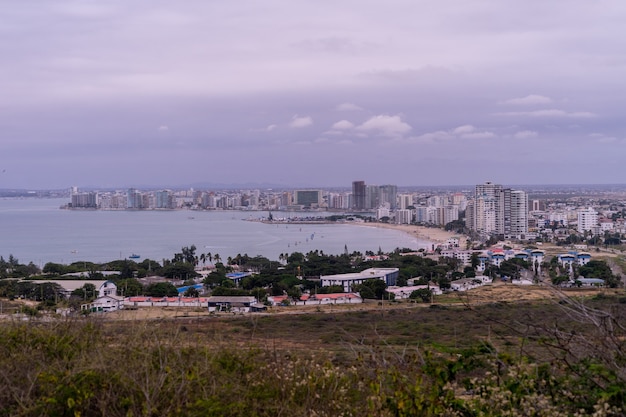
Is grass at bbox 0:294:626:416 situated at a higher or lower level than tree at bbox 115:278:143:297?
higher

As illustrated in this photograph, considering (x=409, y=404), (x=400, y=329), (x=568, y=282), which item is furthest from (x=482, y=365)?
(x=568, y=282)

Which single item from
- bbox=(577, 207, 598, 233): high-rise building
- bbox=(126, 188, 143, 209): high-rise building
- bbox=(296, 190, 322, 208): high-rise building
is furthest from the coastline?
bbox=(126, 188, 143, 209): high-rise building

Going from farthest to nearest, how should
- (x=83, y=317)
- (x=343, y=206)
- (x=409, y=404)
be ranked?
(x=343, y=206)
(x=83, y=317)
(x=409, y=404)

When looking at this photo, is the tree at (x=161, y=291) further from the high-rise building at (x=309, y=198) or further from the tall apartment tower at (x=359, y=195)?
the high-rise building at (x=309, y=198)

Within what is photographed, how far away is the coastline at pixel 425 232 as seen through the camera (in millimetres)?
28133

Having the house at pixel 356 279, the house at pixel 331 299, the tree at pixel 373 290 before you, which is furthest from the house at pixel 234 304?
the house at pixel 356 279

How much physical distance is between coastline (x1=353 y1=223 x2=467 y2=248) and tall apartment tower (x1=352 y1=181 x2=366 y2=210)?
1506cm

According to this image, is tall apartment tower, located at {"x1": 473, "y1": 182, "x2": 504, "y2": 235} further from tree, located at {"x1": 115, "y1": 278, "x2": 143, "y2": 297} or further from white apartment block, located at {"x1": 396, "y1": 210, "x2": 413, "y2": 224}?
tree, located at {"x1": 115, "y1": 278, "x2": 143, "y2": 297}

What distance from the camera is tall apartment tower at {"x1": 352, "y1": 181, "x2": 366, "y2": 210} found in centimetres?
5528

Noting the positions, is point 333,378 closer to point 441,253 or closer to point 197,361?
point 197,361

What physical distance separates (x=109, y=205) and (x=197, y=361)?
59.2 m

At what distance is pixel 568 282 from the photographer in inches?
480

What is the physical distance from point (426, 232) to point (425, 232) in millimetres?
51

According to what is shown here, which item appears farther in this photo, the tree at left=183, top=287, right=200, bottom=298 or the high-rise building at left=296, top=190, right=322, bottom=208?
the high-rise building at left=296, top=190, right=322, bottom=208
